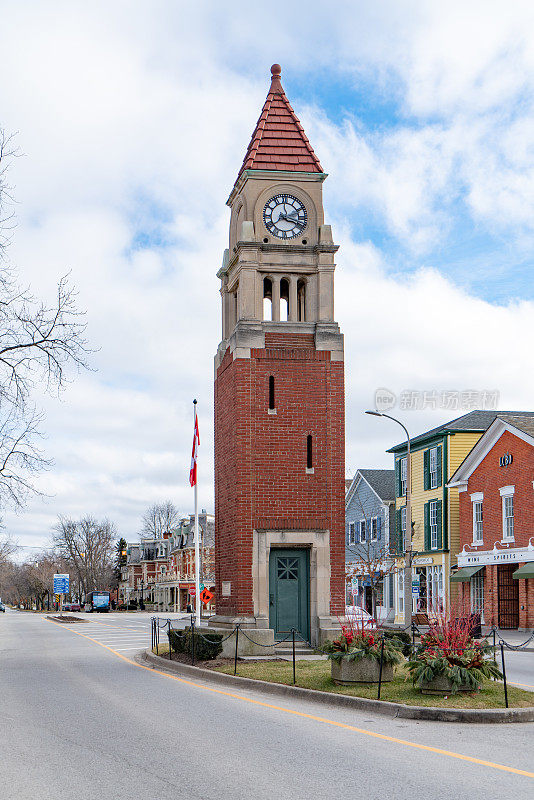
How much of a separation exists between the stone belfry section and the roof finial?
2.56 m

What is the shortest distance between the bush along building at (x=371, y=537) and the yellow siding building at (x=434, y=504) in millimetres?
1564

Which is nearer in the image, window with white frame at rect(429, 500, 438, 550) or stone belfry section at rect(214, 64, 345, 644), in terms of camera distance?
stone belfry section at rect(214, 64, 345, 644)

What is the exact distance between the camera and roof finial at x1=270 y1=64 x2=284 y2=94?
91.7ft

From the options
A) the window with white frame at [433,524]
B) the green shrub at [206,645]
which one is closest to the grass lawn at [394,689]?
the green shrub at [206,645]

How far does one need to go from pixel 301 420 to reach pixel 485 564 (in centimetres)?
2180

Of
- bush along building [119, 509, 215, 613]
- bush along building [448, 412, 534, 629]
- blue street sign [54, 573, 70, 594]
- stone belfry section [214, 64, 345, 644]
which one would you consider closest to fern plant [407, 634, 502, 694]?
stone belfry section [214, 64, 345, 644]

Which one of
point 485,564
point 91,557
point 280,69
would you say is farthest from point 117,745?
point 91,557

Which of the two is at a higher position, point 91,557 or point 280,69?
point 280,69

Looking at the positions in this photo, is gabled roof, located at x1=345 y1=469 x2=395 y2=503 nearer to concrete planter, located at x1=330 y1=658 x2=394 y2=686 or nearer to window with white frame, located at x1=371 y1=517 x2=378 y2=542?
window with white frame, located at x1=371 y1=517 x2=378 y2=542

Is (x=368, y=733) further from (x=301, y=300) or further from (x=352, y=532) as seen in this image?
(x=352, y=532)

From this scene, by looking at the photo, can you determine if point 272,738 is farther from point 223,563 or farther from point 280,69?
point 280,69

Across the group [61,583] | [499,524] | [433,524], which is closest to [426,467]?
[433,524]

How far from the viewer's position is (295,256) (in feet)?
83.4

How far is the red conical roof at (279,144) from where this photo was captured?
2608 cm
